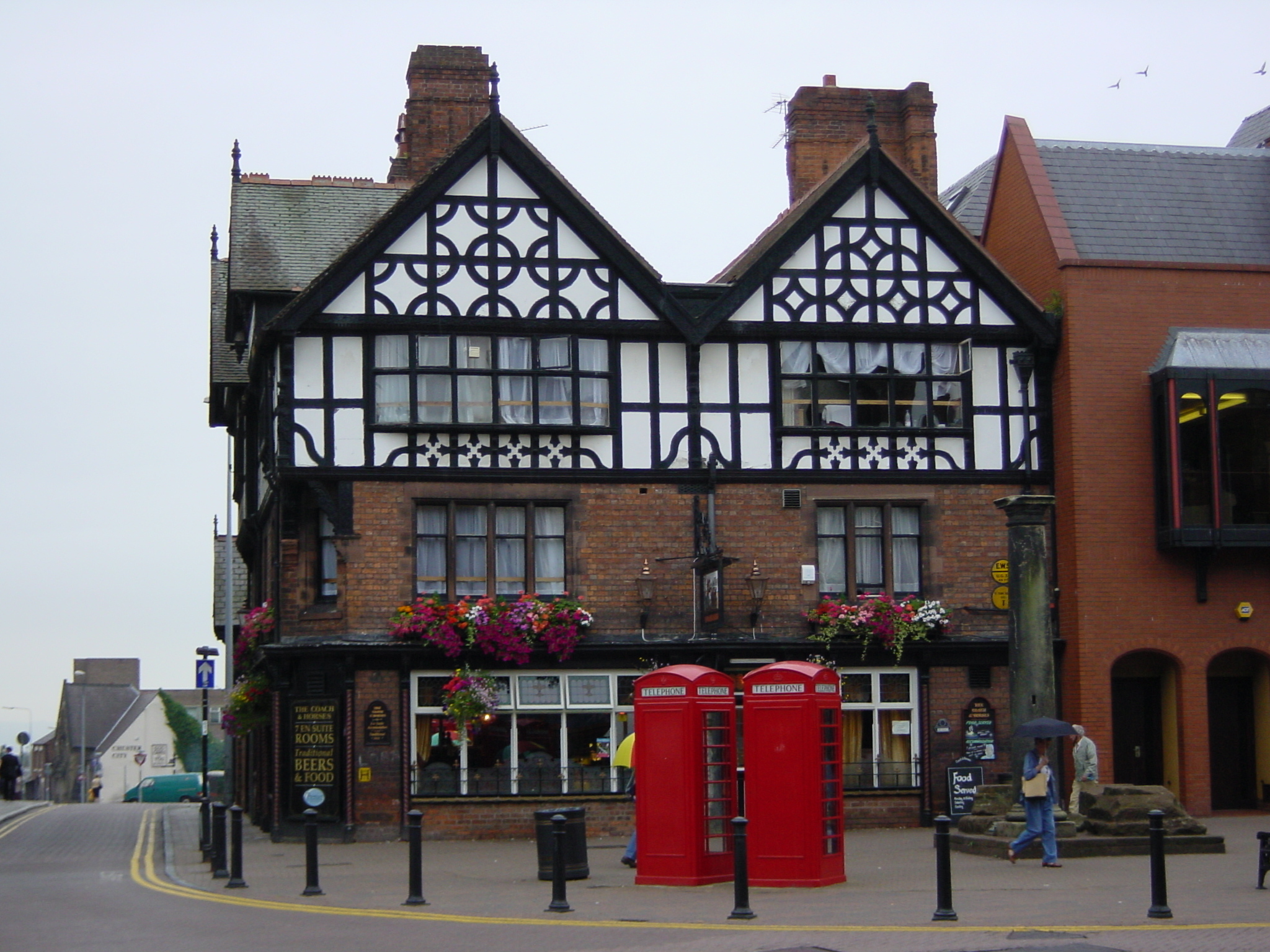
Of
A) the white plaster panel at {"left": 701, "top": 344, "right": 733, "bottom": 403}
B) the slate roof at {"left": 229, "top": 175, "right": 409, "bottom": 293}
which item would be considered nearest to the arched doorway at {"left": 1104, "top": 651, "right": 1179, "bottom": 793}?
the white plaster panel at {"left": 701, "top": 344, "right": 733, "bottom": 403}

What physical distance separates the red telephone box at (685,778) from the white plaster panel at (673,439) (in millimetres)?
9405

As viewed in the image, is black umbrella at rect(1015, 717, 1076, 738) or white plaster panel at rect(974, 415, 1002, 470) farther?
white plaster panel at rect(974, 415, 1002, 470)

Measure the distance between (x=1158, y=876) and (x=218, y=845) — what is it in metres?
Answer: 11.5

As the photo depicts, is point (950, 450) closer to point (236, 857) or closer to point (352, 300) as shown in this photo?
point (352, 300)

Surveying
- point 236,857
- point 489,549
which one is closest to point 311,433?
point 489,549

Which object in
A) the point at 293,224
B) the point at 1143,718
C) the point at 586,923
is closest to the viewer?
the point at 586,923

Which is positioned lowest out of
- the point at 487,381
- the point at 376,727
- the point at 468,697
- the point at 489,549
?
the point at 376,727

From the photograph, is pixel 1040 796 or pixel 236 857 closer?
pixel 1040 796

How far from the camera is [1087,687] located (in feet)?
90.3

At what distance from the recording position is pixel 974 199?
34.5m

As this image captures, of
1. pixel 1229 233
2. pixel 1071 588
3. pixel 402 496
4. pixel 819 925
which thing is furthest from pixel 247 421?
pixel 819 925

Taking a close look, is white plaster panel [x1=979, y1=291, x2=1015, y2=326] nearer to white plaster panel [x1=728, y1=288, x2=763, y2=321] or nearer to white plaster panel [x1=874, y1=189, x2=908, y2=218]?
white plaster panel [x1=874, y1=189, x2=908, y2=218]

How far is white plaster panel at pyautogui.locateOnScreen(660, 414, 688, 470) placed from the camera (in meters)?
27.7

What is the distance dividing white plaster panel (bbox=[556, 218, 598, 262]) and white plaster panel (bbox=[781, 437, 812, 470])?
443 cm
